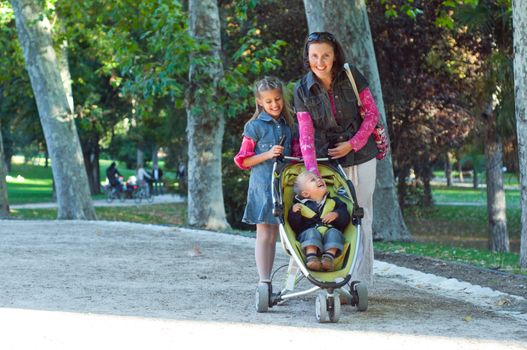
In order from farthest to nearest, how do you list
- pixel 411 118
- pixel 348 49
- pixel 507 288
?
pixel 411 118 < pixel 348 49 < pixel 507 288

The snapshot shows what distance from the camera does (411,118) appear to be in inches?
1192

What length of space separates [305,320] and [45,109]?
19.8 meters

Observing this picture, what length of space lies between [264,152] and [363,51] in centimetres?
867

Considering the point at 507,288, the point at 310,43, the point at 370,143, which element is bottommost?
the point at 507,288

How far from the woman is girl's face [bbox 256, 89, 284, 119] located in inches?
7.8

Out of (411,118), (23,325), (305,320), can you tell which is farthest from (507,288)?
(411,118)

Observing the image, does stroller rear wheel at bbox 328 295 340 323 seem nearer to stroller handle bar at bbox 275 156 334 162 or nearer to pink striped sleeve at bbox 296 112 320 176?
pink striped sleeve at bbox 296 112 320 176

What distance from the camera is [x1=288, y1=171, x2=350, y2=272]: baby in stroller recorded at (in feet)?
26.7

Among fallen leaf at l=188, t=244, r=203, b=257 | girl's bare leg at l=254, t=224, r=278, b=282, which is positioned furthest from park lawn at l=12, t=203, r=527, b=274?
girl's bare leg at l=254, t=224, r=278, b=282

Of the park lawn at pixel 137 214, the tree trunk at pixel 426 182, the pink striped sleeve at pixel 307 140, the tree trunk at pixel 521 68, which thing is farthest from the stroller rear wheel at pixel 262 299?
the tree trunk at pixel 426 182

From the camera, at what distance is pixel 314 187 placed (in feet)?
27.2

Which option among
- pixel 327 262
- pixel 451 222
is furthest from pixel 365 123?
pixel 451 222

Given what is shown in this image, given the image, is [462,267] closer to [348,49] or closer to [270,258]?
[270,258]

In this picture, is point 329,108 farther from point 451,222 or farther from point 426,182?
point 426,182
